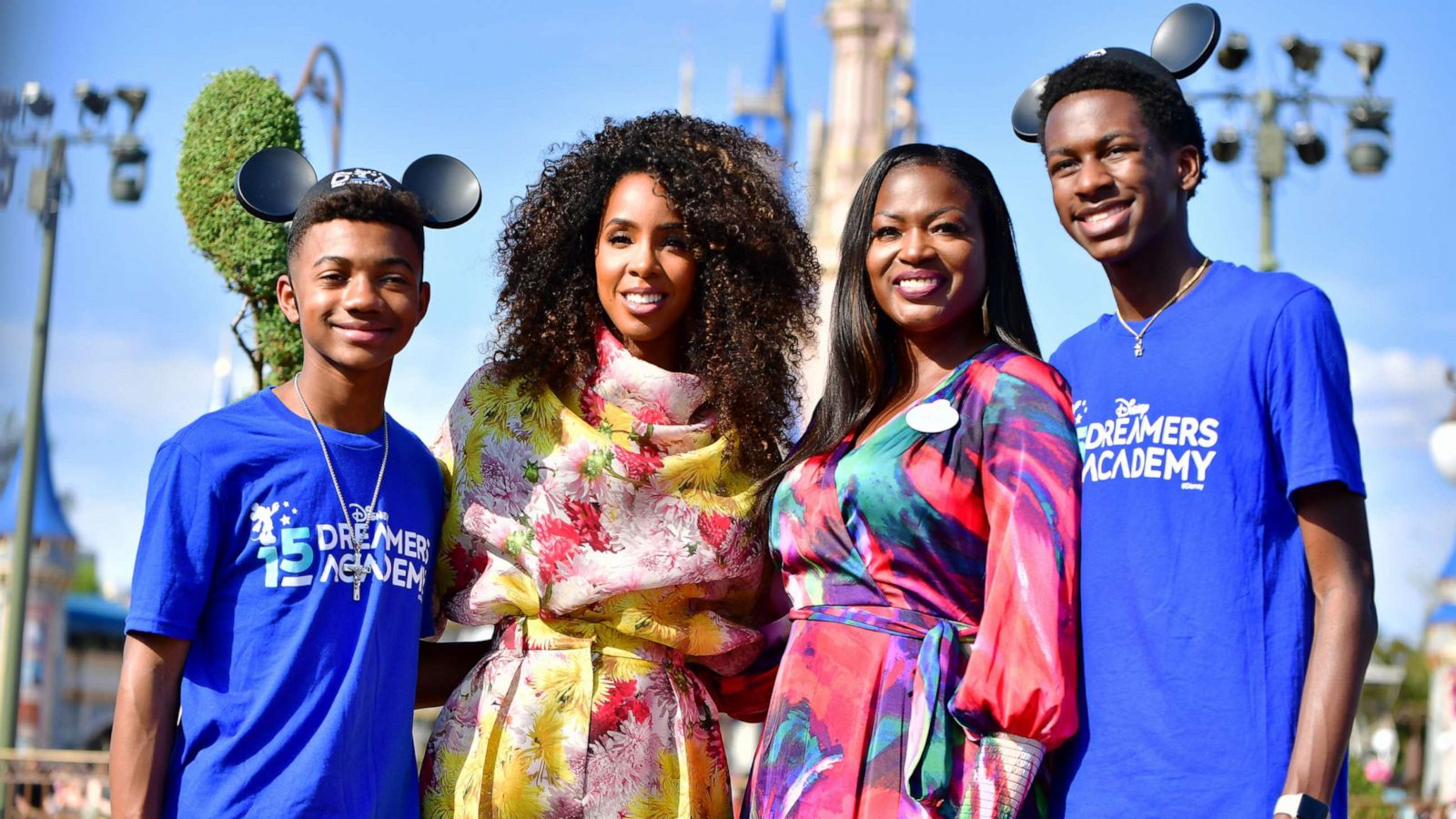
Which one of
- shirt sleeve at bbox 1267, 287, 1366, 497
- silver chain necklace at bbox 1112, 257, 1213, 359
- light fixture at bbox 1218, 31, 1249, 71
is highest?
light fixture at bbox 1218, 31, 1249, 71

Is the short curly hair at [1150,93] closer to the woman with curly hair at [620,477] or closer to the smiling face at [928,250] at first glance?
the smiling face at [928,250]

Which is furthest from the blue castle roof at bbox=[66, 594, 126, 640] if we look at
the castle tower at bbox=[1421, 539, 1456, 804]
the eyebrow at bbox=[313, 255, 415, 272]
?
the eyebrow at bbox=[313, 255, 415, 272]

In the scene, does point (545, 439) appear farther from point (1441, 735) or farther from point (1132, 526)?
point (1441, 735)

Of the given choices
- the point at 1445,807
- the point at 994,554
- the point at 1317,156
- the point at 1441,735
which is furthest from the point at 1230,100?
the point at 1441,735

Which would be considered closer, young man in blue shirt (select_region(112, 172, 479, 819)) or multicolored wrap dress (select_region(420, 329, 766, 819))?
young man in blue shirt (select_region(112, 172, 479, 819))

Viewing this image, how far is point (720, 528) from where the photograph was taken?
3811 millimetres

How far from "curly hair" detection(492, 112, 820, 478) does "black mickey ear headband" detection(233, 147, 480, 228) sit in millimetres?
310

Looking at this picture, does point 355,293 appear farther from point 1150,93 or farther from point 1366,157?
point 1366,157

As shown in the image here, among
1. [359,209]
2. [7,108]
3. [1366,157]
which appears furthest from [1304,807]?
[1366,157]

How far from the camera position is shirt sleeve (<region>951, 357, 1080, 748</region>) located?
3117 millimetres

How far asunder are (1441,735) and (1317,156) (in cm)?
1100

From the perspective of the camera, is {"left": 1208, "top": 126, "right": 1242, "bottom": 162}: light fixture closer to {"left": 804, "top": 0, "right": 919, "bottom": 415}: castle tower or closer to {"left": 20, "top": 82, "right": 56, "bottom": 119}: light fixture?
{"left": 20, "top": 82, "right": 56, "bottom": 119}: light fixture

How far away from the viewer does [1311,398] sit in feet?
9.70

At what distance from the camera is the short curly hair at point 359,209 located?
363cm
